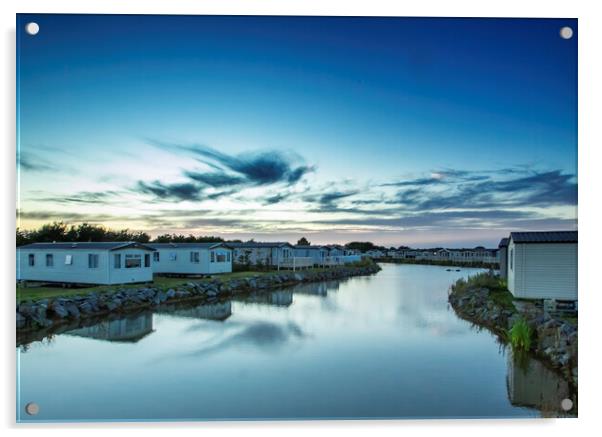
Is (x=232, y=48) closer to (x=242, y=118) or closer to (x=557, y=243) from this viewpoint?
(x=242, y=118)

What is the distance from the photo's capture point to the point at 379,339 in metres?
5.80

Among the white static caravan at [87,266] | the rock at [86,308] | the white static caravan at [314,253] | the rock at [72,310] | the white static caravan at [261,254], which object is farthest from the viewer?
the white static caravan at [314,253]

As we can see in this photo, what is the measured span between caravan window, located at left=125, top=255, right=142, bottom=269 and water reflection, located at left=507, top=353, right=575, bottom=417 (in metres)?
8.21

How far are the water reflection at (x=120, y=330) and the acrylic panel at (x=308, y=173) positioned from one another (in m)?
0.23

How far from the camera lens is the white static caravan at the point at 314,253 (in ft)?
60.7

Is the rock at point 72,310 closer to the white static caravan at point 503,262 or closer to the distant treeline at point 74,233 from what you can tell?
the distant treeline at point 74,233

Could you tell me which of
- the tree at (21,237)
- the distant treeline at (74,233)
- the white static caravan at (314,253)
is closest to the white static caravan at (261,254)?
the white static caravan at (314,253)

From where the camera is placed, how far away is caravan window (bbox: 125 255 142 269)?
9992 mm

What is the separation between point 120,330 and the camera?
21.6 feet

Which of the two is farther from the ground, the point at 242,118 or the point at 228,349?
the point at 242,118

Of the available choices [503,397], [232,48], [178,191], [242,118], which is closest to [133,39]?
[232,48]

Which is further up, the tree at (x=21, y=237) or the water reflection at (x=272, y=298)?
the tree at (x=21, y=237)

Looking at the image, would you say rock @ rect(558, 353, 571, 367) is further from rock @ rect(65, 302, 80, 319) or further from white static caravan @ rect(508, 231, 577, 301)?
rock @ rect(65, 302, 80, 319)

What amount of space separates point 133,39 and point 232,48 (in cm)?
97
